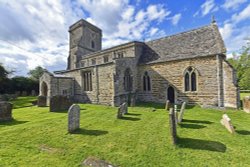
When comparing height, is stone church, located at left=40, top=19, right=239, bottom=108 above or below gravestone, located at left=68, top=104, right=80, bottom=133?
above

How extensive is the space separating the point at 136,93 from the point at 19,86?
28.7 metres

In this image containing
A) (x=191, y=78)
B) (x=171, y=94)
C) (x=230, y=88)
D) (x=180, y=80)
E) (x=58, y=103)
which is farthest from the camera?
(x=171, y=94)

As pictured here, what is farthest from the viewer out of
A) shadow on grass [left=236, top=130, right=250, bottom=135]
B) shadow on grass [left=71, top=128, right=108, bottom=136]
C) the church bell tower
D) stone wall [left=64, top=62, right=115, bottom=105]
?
the church bell tower

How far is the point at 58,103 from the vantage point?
1398cm

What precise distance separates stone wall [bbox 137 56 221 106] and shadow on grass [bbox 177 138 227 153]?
31.6 feet

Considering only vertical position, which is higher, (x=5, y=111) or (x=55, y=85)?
(x=55, y=85)

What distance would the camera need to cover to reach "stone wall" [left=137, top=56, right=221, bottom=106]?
14648 millimetres

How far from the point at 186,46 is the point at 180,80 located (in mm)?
4056

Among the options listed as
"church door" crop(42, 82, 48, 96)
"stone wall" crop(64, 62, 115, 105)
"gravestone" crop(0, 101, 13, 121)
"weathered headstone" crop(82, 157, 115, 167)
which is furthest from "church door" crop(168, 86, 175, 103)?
"church door" crop(42, 82, 48, 96)

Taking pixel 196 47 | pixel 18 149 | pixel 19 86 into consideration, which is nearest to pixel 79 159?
pixel 18 149

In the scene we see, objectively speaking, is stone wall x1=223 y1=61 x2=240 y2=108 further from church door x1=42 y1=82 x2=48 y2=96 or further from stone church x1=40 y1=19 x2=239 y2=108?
church door x1=42 y1=82 x2=48 y2=96

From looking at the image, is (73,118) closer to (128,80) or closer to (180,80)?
(128,80)

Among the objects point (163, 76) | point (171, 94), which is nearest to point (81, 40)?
point (163, 76)

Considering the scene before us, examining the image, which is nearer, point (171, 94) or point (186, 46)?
point (186, 46)
